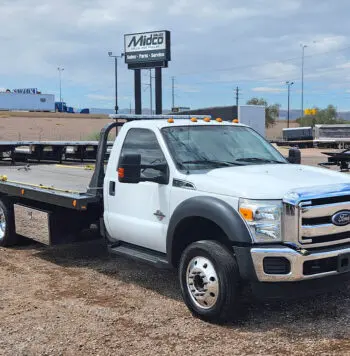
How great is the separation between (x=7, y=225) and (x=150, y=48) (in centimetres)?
3255

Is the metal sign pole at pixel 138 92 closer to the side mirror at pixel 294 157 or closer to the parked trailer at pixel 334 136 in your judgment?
the parked trailer at pixel 334 136

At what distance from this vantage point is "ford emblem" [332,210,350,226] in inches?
179

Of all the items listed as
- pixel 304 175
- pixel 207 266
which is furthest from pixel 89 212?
pixel 304 175

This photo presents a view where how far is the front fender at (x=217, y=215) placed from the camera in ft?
14.6

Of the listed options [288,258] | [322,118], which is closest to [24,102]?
[322,118]

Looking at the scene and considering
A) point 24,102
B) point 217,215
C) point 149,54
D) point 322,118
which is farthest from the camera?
point 24,102

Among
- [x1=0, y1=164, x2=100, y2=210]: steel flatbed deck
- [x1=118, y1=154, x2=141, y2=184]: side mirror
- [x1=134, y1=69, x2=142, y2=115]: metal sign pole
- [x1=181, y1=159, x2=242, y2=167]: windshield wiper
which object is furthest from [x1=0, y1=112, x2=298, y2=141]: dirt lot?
[x1=118, y1=154, x2=141, y2=184]: side mirror

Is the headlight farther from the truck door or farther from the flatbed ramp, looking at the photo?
the flatbed ramp

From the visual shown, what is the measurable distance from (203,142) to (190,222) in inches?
39.2

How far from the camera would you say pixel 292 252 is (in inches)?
173

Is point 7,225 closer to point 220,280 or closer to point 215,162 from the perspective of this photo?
point 215,162

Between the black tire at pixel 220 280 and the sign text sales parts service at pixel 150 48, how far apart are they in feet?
112

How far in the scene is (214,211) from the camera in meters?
4.63

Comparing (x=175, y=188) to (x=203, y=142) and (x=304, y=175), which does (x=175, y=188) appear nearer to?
(x=203, y=142)
